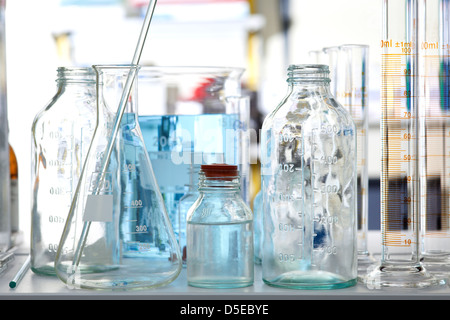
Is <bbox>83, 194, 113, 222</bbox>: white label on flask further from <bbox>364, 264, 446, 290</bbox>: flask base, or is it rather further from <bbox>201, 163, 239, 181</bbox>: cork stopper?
<bbox>364, 264, 446, 290</bbox>: flask base

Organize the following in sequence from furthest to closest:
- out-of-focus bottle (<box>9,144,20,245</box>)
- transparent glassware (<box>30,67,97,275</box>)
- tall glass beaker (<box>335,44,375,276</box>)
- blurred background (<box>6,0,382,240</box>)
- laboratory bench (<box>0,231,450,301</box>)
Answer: blurred background (<box>6,0,382,240</box>)
out-of-focus bottle (<box>9,144,20,245</box>)
tall glass beaker (<box>335,44,375,276</box>)
transparent glassware (<box>30,67,97,275</box>)
laboratory bench (<box>0,231,450,301</box>)

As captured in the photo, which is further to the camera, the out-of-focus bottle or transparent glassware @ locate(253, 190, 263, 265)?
the out-of-focus bottle

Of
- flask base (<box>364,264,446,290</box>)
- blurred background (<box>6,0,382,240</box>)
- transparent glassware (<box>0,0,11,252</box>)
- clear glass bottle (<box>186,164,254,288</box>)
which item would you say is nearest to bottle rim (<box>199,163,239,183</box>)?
clear glass bottle (<box>186,164,254,288</box>)

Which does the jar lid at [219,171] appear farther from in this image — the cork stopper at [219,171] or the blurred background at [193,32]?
the blurred background at [193,32]

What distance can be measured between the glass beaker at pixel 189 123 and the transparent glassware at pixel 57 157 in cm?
14

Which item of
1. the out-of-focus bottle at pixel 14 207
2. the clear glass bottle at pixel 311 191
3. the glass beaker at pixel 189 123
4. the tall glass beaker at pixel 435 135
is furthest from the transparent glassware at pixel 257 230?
the out-of-focus bottle at pixel 14 207

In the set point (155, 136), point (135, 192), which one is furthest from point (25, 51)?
point (135, 192)

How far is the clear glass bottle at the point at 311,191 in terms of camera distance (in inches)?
36.9

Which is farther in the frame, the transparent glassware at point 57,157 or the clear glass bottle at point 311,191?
the transparent glassware at point 57,157

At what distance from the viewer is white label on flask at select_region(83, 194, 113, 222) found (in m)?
0.93

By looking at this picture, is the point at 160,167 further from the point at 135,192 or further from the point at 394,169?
the point at 394,169

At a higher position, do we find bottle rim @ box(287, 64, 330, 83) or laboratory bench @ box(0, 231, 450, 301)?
bottle rim @ box(287, 64, 330, 83)

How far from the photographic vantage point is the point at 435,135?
1.09 meters

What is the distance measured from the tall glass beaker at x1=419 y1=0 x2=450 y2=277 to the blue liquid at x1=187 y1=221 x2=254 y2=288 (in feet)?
1.04
